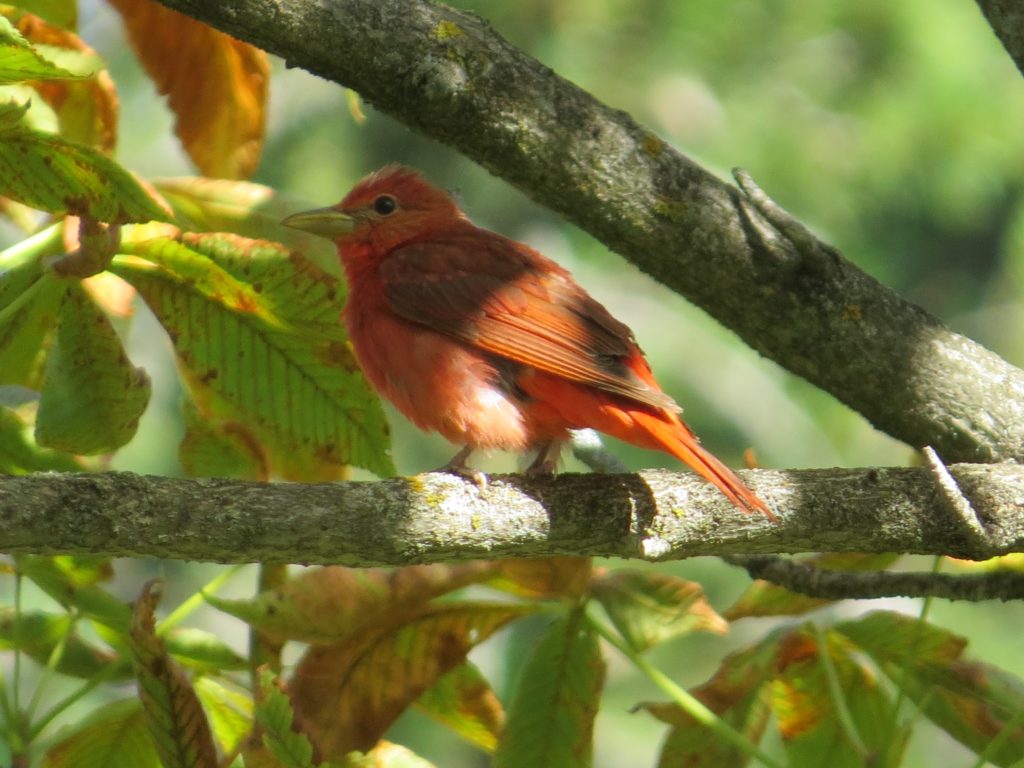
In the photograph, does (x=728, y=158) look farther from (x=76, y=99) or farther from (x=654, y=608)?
(x=654, y=608)

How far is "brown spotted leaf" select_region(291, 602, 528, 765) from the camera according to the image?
248cm

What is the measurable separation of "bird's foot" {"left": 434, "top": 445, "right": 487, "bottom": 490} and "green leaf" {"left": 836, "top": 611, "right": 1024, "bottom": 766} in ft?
2.52

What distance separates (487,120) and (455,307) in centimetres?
87

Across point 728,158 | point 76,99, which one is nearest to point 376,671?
point 76,99

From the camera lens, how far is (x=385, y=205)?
4.18 m

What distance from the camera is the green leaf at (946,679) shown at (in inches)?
99.3

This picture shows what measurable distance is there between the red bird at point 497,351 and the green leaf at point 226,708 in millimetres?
669

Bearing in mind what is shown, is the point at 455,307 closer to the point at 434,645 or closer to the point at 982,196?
the point at 434,645

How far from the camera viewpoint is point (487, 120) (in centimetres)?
268

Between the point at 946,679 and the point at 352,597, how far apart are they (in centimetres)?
114

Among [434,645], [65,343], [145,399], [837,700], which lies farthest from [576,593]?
[65,343]

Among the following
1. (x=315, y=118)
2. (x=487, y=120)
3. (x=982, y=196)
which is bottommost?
(x=315, y=118)

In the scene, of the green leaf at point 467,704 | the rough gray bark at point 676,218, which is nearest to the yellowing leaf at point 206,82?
the rough gray bark at point 676,218

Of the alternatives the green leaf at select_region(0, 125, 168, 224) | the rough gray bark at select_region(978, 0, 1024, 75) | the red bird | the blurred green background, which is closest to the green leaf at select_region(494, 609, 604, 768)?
the red bird
